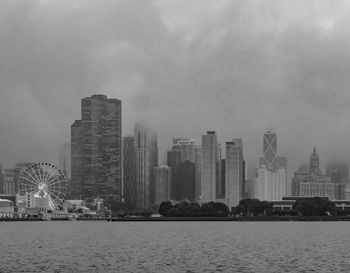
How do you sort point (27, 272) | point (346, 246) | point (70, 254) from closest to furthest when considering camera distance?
point (27, 272), point (70, 254), point (346, 246)

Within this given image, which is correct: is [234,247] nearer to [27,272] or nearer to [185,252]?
[185,252]

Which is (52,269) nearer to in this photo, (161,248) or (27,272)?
(27,272)

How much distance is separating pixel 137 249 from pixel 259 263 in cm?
2498

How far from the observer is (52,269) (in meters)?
73.7

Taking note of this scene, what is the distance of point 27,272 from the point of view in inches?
2783

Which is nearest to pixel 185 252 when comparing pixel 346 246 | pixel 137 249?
pixel 137 249

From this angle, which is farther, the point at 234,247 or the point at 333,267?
the point at 234,247

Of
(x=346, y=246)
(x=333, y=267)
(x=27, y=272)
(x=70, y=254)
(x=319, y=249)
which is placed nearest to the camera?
(x=27, y=272)

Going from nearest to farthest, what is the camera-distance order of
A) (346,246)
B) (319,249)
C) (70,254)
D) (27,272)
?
(27,272) → (70,254) → (319,249) → (346,246)

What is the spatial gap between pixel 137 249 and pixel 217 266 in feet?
86.3

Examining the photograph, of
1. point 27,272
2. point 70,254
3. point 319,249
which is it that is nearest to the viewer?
point 27,272

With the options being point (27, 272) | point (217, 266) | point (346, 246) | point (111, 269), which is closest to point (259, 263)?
point (217, 266)

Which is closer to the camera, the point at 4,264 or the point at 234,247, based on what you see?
the point at 4,264

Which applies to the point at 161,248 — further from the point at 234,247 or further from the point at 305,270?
the point at 305,270
